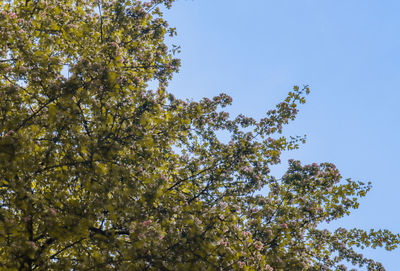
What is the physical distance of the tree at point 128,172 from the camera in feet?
19.7

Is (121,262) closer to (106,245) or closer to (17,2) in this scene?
(106,245)

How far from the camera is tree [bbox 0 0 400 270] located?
237 inches

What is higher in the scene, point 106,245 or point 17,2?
point 17,2

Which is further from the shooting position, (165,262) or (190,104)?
(190,104)

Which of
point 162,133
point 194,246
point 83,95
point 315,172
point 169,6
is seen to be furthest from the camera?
point 169,6

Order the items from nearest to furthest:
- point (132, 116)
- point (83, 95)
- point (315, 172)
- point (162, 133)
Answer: point (83, 95) → point (132, 116) → point (162, 133) → point (315, 172)

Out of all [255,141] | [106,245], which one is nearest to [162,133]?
[255,141]

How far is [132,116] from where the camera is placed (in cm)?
787

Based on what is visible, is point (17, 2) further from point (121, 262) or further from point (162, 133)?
point (121, 262)

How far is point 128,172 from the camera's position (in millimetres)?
6398

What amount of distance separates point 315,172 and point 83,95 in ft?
25.9


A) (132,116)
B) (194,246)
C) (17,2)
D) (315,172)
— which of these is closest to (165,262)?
(194,246)

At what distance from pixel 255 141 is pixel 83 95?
19.7 feet

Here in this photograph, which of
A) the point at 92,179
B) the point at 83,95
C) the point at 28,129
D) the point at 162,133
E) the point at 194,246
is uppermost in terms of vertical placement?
the point at 162,133
